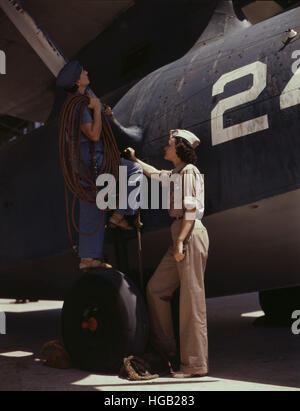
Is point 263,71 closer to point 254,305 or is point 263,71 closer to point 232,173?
point 232,173

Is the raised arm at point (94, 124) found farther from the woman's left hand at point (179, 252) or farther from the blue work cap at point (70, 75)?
the woman's left hand at point (179, 252)

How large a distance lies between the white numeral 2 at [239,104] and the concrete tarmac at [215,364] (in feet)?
6.18

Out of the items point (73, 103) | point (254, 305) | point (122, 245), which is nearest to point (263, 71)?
point (73, 103)

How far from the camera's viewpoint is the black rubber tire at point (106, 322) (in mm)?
3662

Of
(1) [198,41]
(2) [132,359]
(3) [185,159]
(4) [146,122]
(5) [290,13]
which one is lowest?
(2) [132,359]

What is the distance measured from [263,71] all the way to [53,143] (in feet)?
7.88

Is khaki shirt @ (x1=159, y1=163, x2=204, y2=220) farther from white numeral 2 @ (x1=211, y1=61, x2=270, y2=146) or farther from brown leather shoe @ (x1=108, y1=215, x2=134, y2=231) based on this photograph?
brown leather shoe @ (x1=108, y1=215, x2=134, y2=231)

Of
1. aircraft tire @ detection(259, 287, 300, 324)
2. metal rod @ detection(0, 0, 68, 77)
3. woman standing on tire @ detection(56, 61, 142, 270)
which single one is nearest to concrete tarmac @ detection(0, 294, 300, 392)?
aircraft tire @ detection(259, 287, 300, 324)

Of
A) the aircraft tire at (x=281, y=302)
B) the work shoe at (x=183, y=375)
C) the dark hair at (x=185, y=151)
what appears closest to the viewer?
the work shoe at (x=183, y=375)

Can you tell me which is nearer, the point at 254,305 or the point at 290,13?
the point at 290,13

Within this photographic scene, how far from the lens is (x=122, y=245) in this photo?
4309 millimetres

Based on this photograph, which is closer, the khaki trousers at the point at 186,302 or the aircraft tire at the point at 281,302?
the khaki trousers at the point at 186,302

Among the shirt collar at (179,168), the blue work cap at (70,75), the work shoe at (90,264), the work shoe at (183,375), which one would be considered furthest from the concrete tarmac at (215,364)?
the blue work cap at (70,75)

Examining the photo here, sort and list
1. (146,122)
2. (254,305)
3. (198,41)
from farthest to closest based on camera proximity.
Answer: (254,305) < (198,41) < (146,122)
